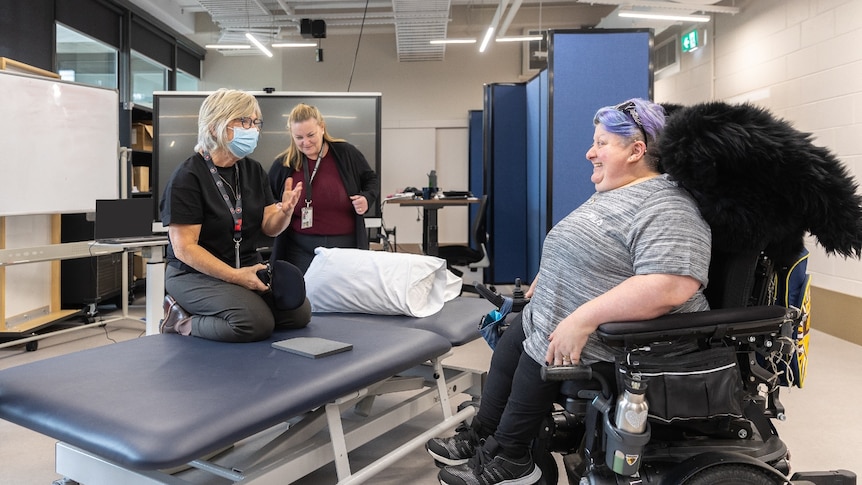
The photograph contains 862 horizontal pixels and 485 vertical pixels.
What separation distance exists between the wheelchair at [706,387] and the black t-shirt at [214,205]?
129cm

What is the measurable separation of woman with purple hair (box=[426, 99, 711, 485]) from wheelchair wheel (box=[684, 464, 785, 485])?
0.30 meters

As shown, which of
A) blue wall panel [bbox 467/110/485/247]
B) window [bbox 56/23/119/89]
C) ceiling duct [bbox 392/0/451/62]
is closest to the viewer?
window [bbox 56/23/119/89]

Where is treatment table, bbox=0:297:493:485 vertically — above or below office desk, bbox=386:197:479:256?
below

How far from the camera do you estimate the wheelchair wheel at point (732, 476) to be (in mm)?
1271

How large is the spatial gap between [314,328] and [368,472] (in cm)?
57

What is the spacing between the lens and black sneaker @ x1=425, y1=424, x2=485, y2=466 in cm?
177

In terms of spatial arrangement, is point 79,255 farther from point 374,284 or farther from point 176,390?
point 176,390

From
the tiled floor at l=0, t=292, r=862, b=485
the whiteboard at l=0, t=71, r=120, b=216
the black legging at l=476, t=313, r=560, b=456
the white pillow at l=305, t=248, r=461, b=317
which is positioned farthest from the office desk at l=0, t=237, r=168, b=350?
the black legging at l=476, t=313, r=560, b=456

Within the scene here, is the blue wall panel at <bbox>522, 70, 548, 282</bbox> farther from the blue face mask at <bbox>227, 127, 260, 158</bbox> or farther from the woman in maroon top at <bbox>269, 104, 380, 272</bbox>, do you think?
the blue face mask at <bbox>227, 127, 260, 158</bbox>

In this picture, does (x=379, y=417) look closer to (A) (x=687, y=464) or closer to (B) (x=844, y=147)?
(A) (x=687, y=464)

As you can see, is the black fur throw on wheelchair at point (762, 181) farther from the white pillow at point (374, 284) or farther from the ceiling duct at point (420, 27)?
the ceiling duct at point (420, 27)

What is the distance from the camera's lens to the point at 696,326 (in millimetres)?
1288

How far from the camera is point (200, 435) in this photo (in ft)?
3.77

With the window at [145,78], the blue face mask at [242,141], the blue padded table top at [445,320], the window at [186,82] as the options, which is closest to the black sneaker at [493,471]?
the blue padded table top at [445,320]
